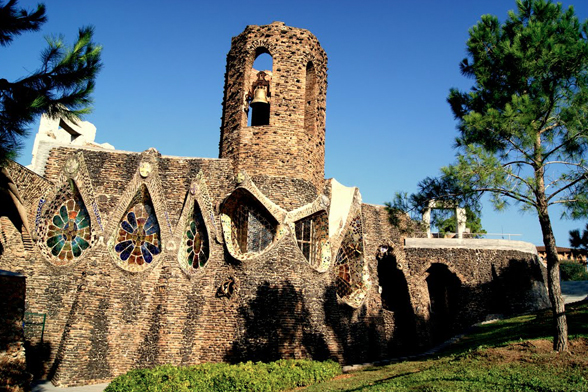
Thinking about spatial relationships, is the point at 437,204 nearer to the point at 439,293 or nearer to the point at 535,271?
the point at 439,293

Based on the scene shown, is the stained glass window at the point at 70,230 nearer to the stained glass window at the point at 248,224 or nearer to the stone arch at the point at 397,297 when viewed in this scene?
the stained glass window at the point at 248,224

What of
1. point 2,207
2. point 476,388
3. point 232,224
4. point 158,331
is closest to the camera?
point 476,388

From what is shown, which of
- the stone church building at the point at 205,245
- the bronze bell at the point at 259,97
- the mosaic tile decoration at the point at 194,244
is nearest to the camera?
the stone church building at the point at 205,245

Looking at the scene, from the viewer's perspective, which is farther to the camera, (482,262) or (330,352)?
(482,262)

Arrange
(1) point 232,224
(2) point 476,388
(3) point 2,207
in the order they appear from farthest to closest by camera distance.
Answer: (1) point 232,224
(3) point 2,207
(2) point 476,388

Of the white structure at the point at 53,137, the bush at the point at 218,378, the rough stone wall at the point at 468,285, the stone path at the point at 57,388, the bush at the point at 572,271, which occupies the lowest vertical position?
the stone path at the point at 57,388

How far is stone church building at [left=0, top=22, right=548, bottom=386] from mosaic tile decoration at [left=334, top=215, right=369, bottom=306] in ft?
0.20

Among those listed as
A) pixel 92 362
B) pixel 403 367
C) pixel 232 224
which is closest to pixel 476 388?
pixel 403 367

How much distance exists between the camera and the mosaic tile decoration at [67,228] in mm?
10602

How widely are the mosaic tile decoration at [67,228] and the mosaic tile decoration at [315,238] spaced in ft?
15.5

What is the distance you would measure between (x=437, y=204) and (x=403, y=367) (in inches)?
125

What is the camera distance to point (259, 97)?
11891 millimetres

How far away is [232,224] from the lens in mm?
11000

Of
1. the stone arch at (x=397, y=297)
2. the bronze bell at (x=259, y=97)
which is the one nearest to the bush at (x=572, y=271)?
the stone arch at (x=397, y=297)
